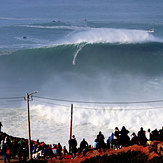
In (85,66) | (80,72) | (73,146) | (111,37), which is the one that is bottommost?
(73,146)

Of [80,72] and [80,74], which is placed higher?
[80,72]

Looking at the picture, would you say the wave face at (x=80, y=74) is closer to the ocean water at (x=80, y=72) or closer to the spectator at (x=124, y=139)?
the ocean water at (x=80, y=72)

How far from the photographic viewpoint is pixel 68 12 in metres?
85.8

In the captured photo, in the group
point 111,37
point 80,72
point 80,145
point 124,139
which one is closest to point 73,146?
point 80,145

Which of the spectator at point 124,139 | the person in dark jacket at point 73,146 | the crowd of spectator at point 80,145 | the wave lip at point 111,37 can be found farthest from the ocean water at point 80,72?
the spectator at point 124,139

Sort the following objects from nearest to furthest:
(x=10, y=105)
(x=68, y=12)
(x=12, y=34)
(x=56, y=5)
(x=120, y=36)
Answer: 1. (x=10, y=105)
2. (x=120, y=36)
3. (x=12, y=34)
4. (x=68, y=12)
5. (x=56, y=5)

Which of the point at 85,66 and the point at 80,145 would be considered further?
the point at 85,66

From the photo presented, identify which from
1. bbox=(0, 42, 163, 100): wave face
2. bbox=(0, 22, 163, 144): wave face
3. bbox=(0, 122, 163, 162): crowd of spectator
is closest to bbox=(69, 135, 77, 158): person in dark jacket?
bbox=(0, 122, 163, 162): crowd of spectator

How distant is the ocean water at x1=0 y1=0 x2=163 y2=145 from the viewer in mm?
31516

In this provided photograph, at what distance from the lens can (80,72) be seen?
4566 cm

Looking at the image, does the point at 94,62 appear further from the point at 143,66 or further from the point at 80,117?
the point at 80,117

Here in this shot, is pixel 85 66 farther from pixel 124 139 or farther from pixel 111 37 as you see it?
pixel 124 139

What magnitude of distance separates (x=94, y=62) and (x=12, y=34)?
20.4m

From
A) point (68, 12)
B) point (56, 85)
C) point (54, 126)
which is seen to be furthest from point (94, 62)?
point (68, 12)
